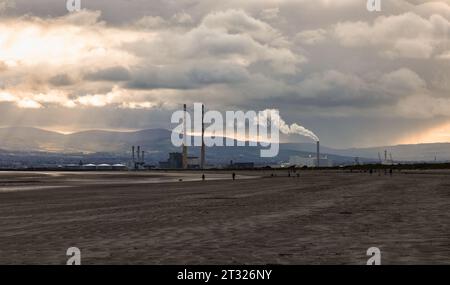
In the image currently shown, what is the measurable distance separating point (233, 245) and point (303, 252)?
9.50 feet

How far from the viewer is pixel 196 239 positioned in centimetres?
2256

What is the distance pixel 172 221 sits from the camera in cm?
2984

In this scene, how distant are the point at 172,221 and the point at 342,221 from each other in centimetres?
878

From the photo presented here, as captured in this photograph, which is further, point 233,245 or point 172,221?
point 172,221

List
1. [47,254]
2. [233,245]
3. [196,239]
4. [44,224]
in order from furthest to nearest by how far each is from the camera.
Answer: [44,224], [196,239], [233,245], [47,254]

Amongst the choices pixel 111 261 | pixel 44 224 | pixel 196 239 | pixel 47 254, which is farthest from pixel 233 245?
pixel 44 224

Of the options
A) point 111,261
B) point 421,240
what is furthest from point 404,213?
point 111,261

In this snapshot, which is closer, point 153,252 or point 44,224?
point 153,252
